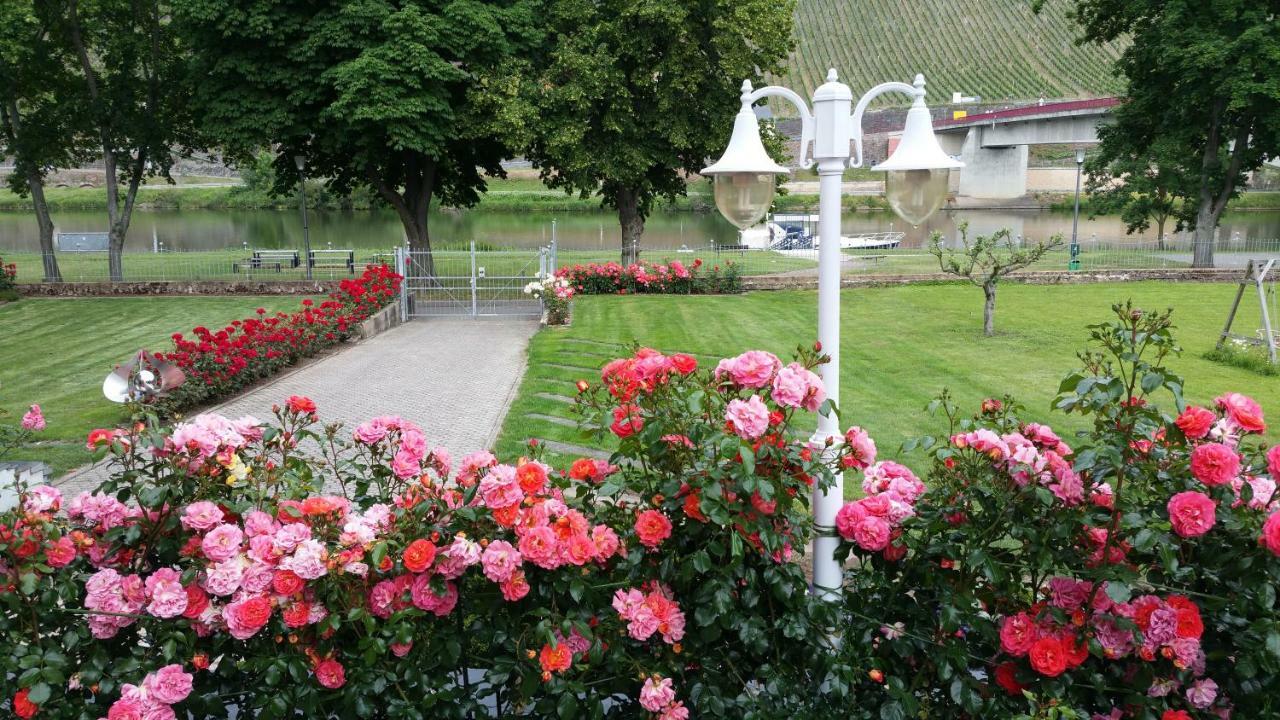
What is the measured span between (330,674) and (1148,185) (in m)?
34.4

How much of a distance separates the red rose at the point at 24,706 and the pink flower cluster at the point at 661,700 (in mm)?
2092

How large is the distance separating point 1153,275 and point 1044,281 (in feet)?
10.6

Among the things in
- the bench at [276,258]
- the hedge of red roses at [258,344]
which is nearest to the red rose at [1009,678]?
the hedge of red roses at [258,344]

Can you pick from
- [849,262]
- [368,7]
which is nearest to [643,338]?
[368,7]

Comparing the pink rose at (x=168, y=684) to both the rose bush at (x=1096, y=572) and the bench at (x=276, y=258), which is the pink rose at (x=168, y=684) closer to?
the rose bush at (x=1096, y=572)

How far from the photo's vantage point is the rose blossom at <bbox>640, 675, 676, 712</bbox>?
3.52 m

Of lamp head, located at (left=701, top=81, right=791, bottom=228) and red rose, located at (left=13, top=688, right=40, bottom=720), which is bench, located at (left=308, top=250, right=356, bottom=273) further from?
red rose, located at (left=13, top=688, right=40, bottom=720)

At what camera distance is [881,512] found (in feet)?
12.4

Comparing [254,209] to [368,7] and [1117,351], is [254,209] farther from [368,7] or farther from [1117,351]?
[1117,351]

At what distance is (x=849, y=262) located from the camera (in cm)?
3206

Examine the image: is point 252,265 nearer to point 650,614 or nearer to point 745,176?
point 745,176

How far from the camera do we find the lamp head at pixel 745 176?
4.38m

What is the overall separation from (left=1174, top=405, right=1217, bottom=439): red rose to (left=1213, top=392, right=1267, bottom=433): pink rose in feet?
0.39

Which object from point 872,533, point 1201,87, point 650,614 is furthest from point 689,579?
point 1201,87
